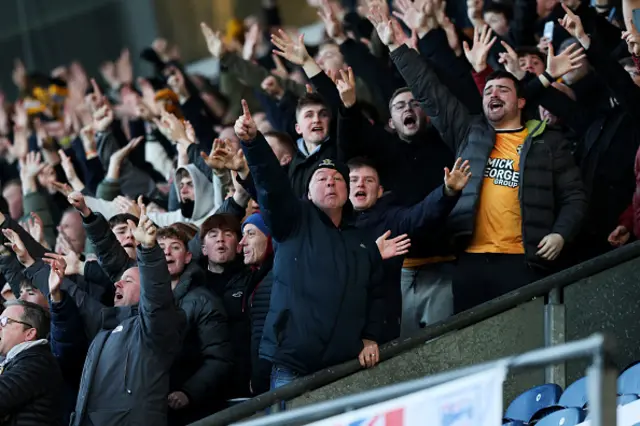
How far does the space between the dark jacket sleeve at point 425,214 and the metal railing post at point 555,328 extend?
78 centimetres

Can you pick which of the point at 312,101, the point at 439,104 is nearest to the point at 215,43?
the point at 312,101

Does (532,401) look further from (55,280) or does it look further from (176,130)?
(176,130)

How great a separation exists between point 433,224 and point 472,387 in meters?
3.52

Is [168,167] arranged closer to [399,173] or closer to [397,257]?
[399,173]

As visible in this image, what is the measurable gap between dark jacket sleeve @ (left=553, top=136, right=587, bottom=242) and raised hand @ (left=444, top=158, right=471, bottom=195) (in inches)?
26.8

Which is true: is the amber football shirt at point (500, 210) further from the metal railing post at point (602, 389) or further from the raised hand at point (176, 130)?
the metal railing post at point (602, 389)

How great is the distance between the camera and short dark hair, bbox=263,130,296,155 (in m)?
9.14

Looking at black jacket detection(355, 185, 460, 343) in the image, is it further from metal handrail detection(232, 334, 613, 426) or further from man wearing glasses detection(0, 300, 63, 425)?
metal handrail detection(232, 334, 613, 426)

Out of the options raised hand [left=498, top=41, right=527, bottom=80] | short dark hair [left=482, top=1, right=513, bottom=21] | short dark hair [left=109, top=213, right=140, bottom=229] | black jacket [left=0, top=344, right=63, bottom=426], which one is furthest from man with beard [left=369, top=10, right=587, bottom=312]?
short dark hair [left=482, top=1, right=513, bottom=21]

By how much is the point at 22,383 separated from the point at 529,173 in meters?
3.09

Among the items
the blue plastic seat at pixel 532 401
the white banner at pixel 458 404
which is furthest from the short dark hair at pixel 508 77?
the white banner at pixel 458 404

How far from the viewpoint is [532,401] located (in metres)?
6.99

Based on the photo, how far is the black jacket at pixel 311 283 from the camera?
6914 mm

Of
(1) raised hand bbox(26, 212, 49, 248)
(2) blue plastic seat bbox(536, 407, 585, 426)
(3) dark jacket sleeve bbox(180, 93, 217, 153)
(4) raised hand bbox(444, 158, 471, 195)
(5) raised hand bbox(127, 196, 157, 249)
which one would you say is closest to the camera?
(2) blue plastic seat bbox(536, 407, 585, 426)
